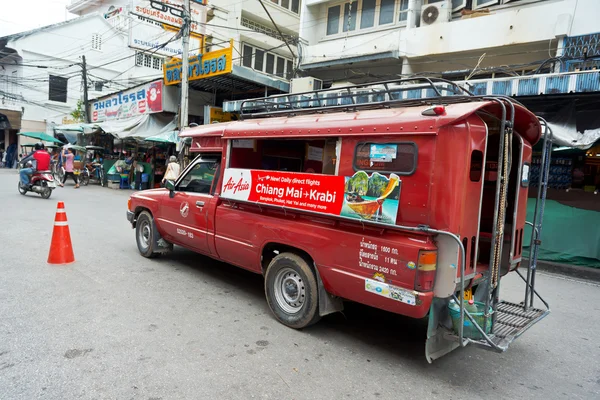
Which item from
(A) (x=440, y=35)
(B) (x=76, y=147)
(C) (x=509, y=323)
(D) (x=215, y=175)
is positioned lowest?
(C) (x=509, y=323)

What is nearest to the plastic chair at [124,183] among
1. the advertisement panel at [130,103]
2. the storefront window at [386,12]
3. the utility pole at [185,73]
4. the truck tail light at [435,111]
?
the advertisement panel at [130,103]

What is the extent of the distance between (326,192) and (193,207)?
2345 millimetres

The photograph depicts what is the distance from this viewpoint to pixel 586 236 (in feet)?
25.9

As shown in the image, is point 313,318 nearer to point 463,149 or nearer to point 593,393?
point 463,149

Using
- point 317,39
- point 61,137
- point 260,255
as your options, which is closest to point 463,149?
point 260,255

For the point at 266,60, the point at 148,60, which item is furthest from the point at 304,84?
the point at 148,60

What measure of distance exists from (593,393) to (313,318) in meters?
2.49

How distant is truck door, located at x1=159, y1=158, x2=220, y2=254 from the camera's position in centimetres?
513

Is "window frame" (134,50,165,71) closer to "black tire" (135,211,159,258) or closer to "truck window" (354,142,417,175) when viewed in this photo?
"black tire" (135,211,159,258)

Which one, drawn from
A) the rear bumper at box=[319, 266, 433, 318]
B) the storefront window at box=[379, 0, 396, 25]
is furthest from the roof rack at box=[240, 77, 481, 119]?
the storefront window at box=[379, 0, 396, 25]

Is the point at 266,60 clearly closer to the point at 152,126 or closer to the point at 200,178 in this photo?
the point at 152,126

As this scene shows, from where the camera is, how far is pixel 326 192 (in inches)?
146

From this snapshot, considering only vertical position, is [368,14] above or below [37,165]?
above

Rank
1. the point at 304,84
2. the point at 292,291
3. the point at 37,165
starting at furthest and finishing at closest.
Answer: the point at 304,84, the point at 37,165, the point at 292,291
